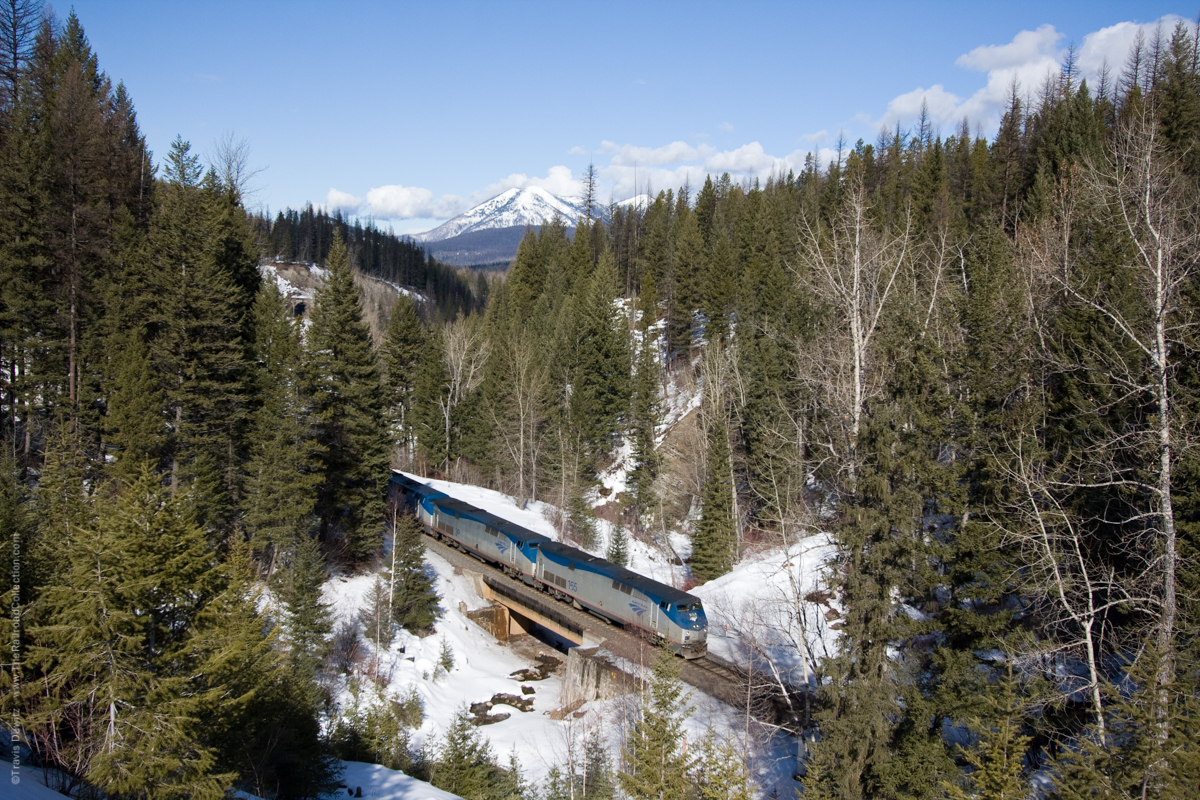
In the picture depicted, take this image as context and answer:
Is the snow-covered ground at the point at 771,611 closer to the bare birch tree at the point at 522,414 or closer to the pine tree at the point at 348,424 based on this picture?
the pine tree at the point at 348,424

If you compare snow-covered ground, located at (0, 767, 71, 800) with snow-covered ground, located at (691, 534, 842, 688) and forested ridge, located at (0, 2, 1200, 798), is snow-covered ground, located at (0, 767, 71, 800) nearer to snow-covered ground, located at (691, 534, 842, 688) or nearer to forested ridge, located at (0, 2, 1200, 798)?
forested ridge, located at (0, 2, 1200, 798)

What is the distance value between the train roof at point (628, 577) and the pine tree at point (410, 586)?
6.03 meters

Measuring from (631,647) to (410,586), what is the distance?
11592 millimetres

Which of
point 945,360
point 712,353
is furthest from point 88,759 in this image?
point 712,353

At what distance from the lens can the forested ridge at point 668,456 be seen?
11.4m

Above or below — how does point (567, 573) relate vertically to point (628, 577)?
below

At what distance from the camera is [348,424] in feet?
105

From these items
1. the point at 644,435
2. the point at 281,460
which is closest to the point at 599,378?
the point at 644,435

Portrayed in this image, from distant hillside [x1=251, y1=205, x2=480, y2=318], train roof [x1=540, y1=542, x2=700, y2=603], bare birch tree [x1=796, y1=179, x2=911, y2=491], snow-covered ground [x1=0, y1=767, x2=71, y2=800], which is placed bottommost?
train roof [x1=540, y1=542, x2=700, y2=603]

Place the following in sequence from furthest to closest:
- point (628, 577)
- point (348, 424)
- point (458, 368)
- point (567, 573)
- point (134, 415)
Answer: point (458, 368) < point (348, 424) < point (567, 573) < point (134, 415) < point (628, 577)

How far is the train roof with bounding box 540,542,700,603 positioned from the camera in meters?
23.5

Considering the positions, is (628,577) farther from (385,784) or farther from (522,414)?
(522,414)

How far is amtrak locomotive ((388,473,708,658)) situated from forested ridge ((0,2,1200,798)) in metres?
3.66

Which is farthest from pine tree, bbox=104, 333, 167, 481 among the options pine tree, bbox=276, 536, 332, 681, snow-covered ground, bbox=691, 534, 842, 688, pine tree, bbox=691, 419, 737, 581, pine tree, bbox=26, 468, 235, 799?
pine tree, bbox=691, 419, 737, 581
